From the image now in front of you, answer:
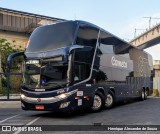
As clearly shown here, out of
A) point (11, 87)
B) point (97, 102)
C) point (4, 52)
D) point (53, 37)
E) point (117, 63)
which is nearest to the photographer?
point (53, 37)

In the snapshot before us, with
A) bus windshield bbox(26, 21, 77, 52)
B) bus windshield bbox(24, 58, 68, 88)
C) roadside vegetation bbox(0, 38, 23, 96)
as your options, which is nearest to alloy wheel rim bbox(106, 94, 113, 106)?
bus windshield bbox(24, 58, 68, 88)

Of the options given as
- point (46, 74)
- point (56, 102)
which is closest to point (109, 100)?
point (56, 102)

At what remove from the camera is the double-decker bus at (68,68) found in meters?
12.3

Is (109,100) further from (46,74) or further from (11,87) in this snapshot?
(11,87)

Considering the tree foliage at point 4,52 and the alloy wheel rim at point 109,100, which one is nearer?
the alloy wheel rim at point 109,100

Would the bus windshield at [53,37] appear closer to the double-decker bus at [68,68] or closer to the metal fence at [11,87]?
the double-decker bus at [68,68]

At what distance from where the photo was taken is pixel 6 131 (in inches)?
375

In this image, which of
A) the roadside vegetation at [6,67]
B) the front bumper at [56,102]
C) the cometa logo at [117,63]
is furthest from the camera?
the roadside vegetation at [6,67]

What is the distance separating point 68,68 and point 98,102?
10.1ft

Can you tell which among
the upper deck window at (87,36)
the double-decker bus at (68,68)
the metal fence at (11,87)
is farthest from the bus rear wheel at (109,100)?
the metal fence at (11,87)

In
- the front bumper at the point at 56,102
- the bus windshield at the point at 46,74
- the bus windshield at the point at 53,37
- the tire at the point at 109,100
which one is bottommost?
the tire at the point at 109,100

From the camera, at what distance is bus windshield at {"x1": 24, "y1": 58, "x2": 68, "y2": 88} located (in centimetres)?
1227

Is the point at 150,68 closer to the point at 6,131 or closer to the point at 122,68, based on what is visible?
the point at 122,68

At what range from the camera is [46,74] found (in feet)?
40.8
